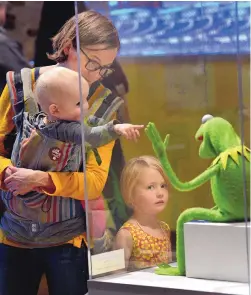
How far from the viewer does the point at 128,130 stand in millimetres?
1896

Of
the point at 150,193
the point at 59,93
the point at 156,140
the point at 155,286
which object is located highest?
the point at 59,93

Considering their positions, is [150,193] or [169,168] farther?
[150,193]

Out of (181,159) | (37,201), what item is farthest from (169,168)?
(37,201)

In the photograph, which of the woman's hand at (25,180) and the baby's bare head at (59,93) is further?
the woman's hand at (25,180)

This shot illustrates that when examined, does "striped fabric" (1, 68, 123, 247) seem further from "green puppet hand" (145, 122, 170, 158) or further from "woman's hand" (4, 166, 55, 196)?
"green puppet hand" (145, 122, 170, 158)

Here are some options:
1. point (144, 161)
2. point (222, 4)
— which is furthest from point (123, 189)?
point (222, 4)

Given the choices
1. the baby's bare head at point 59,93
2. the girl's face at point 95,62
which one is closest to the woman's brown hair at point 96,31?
the girl's face at point 95,62

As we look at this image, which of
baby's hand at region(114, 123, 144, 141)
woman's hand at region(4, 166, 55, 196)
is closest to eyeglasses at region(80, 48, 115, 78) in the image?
baby's hand at region(114, 123, 144, 141)

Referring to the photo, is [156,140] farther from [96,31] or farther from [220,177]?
[96,31]

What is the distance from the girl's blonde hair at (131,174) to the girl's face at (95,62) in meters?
0.27

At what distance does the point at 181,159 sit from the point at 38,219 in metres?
0.77

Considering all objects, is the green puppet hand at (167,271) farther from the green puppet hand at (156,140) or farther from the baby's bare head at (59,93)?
the baby's bare head at (59,93)

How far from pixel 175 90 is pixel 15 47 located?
0.99 metres

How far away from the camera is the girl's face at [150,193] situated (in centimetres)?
187
